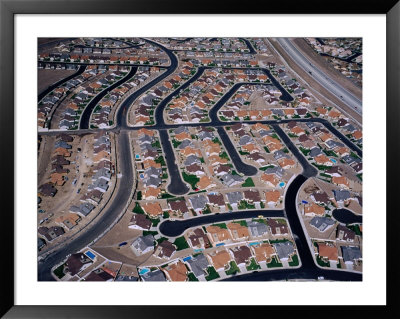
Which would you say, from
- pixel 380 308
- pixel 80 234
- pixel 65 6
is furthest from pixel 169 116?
pixel 380 308

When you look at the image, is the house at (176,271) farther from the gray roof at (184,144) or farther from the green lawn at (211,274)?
the gray roof at (184,144)

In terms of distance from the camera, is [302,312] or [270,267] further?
[270,267]

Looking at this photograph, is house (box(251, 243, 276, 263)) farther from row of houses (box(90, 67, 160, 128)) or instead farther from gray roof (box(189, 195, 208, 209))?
row of houses (box(90, 67, 160, 128))

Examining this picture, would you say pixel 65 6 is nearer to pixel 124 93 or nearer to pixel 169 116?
pixel 169 116

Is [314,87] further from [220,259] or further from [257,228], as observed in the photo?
[220,259]

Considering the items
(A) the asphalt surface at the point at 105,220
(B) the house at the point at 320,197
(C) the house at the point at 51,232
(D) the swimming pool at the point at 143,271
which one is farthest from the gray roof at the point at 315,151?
(C) the house at the point at 51,232

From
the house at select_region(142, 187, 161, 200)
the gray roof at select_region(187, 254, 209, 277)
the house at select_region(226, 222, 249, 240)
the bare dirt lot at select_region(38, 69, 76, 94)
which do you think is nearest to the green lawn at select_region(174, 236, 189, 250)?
the gray roof at select_region(187, 254, 209, 277)
